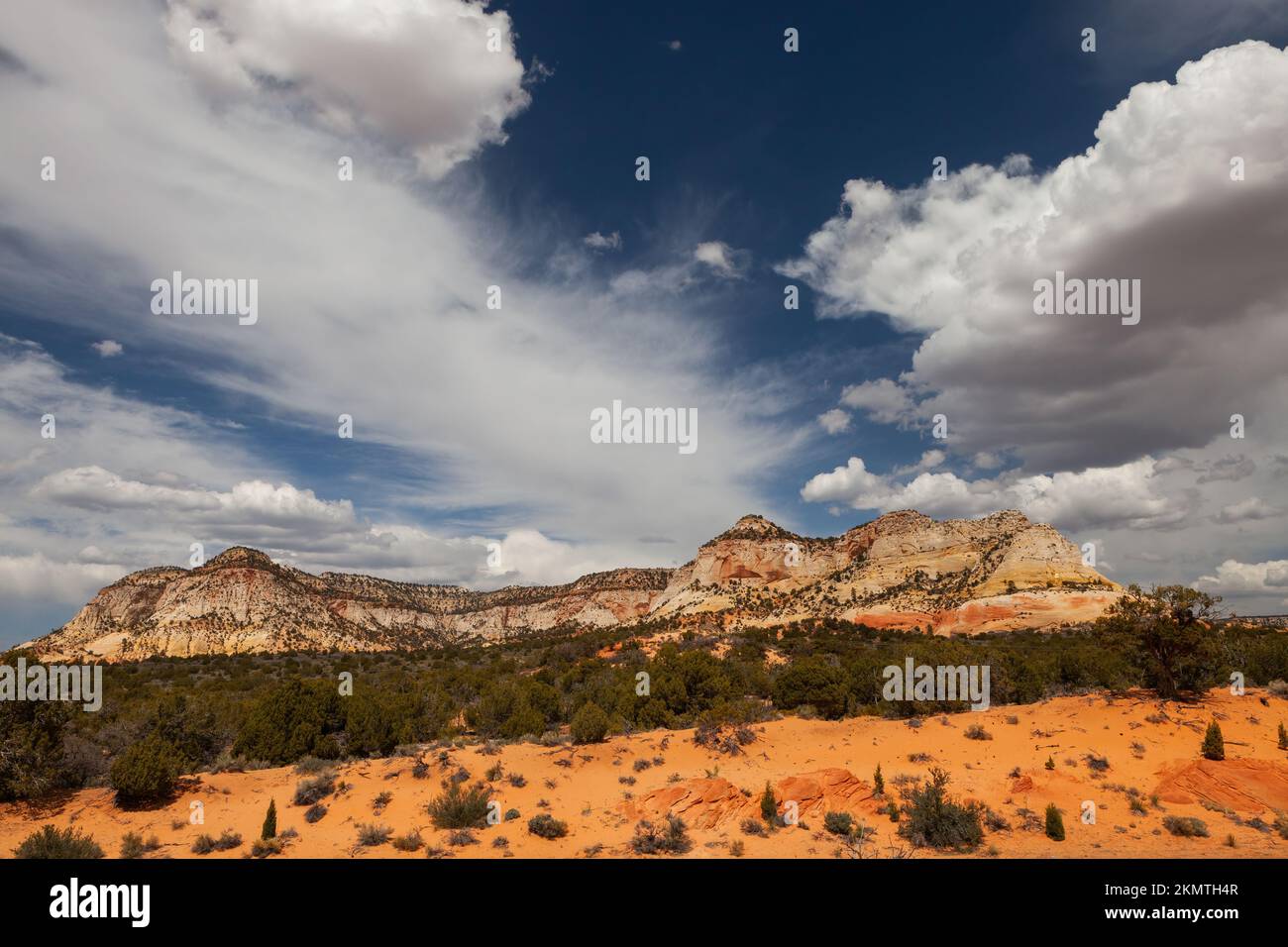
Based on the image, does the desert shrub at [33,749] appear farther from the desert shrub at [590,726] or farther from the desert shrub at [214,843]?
the desert shrub at [590,726]

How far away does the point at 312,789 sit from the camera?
16281 millimetres

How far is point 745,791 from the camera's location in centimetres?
1633

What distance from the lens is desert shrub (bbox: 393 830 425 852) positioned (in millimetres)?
13680

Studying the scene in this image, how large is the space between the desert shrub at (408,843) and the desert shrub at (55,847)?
5858 mm

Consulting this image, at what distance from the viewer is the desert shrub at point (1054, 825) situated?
13863 millimetres

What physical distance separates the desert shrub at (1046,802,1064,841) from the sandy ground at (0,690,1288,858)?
211 mm

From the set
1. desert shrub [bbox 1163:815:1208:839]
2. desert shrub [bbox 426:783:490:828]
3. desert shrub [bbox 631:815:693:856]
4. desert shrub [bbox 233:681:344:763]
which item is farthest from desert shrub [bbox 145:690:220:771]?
desert shrub [bbox 1163:815:1208:839]

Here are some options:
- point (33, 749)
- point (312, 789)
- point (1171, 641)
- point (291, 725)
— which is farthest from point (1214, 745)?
point (33, 749)

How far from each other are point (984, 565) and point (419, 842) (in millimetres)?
82024

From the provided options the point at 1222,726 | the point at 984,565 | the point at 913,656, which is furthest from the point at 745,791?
the point at 984,565

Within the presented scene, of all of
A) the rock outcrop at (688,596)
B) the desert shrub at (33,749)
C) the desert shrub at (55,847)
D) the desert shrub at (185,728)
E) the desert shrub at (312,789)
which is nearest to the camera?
the desert shrub at (55,847)

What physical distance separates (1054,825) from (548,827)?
1206 centimetres

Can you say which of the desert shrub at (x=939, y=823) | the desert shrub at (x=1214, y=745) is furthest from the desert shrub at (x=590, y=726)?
the desert shrub at (x=1214, y=745)
